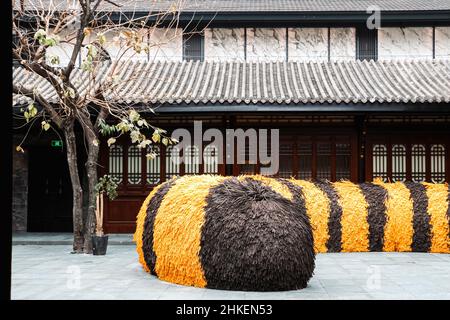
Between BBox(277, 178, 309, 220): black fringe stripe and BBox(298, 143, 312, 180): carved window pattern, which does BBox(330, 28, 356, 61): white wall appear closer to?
BBox(298, 143, 312, 180): carved window pattern

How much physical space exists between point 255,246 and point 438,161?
363 inches

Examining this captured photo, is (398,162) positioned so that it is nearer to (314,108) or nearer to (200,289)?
(314,108)

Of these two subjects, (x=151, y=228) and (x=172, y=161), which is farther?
(x=172, y=161)

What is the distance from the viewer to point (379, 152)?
49.6 feet

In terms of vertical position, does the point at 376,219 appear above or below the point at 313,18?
below

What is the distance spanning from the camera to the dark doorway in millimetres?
16000

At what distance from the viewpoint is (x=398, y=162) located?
49.4ft

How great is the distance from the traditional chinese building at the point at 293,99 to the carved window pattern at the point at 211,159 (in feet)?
0.09

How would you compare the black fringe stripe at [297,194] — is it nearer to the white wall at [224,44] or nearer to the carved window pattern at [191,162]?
the carved window pattern at [191,162]

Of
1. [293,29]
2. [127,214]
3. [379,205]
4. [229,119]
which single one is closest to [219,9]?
[293,29]

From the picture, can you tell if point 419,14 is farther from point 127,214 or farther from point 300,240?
point 300,240

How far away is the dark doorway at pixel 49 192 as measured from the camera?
16.0 m

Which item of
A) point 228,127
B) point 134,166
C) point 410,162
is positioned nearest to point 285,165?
point 228,127

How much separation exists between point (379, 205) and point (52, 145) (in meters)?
8.63
